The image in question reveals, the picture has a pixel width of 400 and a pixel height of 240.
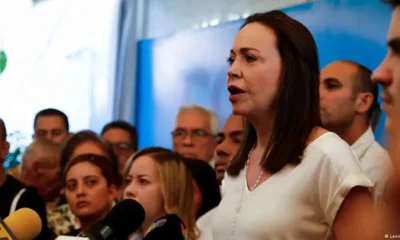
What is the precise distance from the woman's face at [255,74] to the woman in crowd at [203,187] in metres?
1.11

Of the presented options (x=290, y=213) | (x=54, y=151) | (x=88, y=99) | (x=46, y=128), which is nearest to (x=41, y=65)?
(x=88, y=99)

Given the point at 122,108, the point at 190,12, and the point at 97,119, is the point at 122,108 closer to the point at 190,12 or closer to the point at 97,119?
the point at 97,119

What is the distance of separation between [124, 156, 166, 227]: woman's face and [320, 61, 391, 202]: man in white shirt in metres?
0.74

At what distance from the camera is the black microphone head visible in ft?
3.67

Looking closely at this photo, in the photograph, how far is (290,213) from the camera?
116 centimetres

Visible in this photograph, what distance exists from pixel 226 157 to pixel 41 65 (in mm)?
3190

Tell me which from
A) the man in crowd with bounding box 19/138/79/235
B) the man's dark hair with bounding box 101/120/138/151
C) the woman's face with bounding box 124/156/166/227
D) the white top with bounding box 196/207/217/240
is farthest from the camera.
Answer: the man's dark hair with bounding box 101/120/138/151

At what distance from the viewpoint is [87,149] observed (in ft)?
9.24

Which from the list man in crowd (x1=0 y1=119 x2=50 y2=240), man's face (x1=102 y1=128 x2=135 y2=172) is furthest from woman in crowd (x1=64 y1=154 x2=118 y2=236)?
man's face (x1=102 y1=128 x2=135 y2=172)

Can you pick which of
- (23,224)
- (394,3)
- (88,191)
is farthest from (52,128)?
(394,3)

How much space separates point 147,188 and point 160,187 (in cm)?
4

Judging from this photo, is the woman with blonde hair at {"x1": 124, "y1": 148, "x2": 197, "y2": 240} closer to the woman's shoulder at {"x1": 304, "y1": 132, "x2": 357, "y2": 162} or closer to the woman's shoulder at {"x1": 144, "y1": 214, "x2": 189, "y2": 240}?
the woman's shoulder at {"x1": 144, "y1": 214, "x2": 189, "y2": 240}

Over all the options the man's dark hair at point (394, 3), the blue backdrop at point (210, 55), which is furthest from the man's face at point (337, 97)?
the man's dark hair at point (394, 3)

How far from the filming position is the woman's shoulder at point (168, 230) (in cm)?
176
